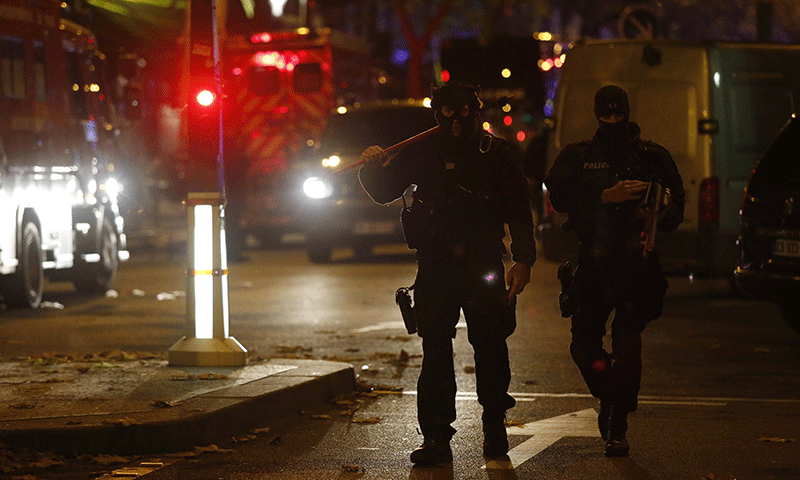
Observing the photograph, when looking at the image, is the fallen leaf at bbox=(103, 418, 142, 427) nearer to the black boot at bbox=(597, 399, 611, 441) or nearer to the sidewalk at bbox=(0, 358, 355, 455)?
the sidewalk at bbox=(0, 358, 355, 455)

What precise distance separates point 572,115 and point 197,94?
223 inches

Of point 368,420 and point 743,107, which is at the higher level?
point 743,107

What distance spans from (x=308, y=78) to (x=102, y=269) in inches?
241

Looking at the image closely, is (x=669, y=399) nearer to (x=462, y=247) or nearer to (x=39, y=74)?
(x=462, y=247)

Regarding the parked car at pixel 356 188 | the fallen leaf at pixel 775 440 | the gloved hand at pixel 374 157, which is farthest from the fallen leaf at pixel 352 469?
the parked car at pixel 356 188

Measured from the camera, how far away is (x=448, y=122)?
21.7 ft

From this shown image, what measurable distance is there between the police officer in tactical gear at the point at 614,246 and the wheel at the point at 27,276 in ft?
26.8

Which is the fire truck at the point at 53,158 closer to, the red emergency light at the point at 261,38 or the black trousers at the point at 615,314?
the red emergency light at the point at 261,38

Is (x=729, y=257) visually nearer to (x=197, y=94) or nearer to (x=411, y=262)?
(x=197, y=94)

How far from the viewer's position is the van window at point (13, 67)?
13742 millimetres

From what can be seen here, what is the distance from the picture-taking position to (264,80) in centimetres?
2192

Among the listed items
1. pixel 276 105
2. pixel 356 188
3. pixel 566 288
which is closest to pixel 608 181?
pixel 566 288

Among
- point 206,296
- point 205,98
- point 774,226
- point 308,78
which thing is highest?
point 308,78

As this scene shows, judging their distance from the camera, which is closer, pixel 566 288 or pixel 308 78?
pixel 566 288
